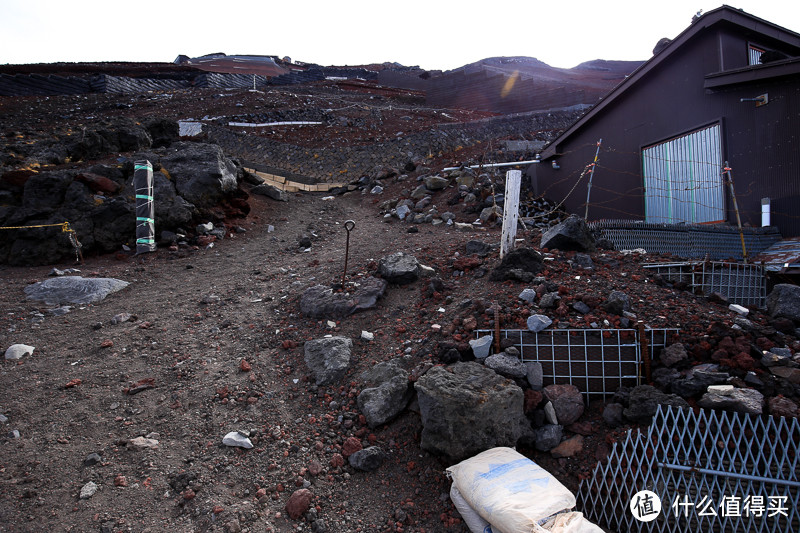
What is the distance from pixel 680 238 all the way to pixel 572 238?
2.24 meters

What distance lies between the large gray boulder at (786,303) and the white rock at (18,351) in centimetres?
798

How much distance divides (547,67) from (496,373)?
42.8 meters

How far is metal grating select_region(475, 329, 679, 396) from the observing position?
4.00 metres

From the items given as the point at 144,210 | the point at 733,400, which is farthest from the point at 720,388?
the point at 144,210

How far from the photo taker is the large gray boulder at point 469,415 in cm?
353

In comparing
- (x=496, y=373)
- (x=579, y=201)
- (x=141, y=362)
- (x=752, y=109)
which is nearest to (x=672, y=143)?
(x=752, y=109)

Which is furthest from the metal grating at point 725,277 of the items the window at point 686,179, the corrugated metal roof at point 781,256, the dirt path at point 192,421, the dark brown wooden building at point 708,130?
the dirt path at point 192,421

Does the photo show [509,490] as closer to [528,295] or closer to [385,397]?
[385,397]

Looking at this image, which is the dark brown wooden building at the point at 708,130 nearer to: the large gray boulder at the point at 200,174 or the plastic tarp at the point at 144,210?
the large gray boulder at the point at 200,174

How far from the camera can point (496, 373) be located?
12.9 ft

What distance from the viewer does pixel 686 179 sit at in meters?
8.71

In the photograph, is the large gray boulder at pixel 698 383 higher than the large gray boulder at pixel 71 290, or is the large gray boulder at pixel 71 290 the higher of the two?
the large gray boulder at pixel 71 290

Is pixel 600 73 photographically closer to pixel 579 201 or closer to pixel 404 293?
pixel 579 201

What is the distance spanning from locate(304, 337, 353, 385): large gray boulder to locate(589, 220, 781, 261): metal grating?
14.6 feet
